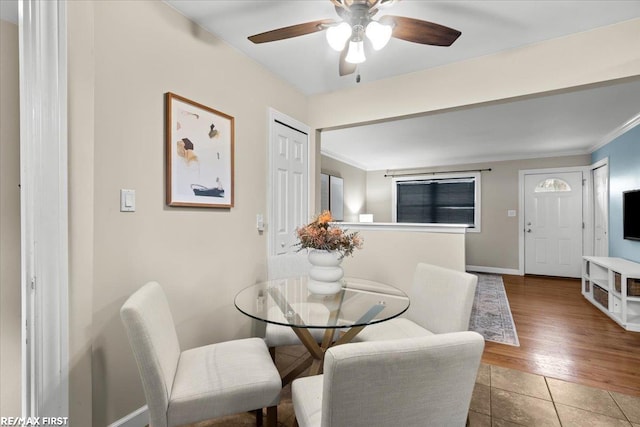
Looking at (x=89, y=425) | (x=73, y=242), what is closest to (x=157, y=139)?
(x=73, y=242)

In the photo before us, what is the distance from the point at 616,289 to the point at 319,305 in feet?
12.4

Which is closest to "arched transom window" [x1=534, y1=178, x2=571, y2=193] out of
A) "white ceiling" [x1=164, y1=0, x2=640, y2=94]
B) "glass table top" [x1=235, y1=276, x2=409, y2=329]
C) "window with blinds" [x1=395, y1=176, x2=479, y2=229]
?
"window with blinds" [x1=395, y1=176, x2=479, y2=229]

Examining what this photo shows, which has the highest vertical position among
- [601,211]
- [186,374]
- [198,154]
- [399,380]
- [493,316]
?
[198,154]

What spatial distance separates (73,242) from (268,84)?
75.1 inches

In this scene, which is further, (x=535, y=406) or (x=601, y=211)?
(x=601, y=211)

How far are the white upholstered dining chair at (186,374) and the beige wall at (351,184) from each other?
13.7 feet

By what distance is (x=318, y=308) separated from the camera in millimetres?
1617

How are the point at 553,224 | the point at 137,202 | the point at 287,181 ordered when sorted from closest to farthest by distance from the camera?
1. the point at 137,202
2. the point at 287,181
3. the point at 553,224

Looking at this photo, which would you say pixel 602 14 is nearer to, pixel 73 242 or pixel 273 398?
pixel 273 398

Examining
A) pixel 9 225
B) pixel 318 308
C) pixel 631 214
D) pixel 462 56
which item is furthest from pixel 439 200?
pixel 9 225

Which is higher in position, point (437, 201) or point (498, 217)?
point (437, 201)

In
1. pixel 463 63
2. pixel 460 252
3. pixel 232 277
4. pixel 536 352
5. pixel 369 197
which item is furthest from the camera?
pixel 369 197

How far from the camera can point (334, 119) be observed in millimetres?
3025

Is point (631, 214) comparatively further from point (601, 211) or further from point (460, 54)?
point (460, 54)
